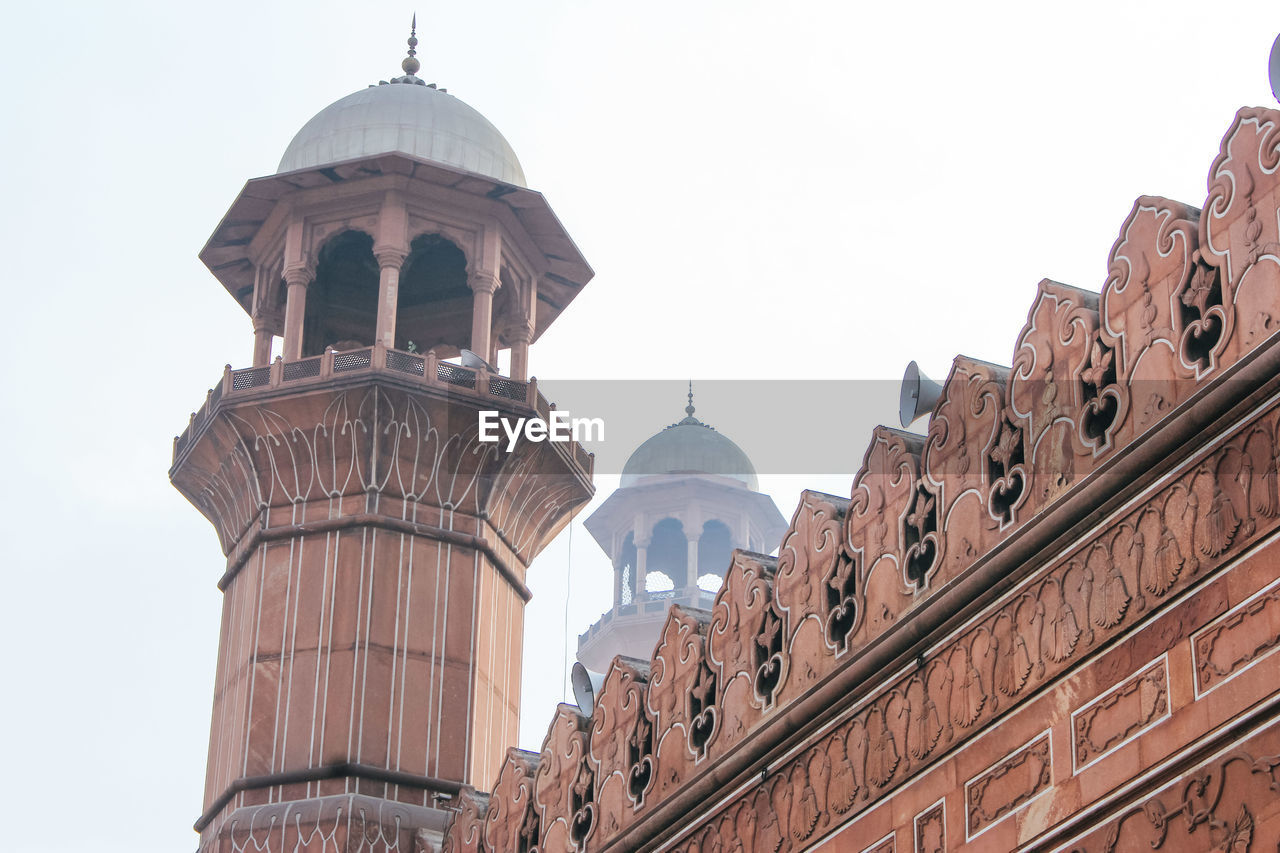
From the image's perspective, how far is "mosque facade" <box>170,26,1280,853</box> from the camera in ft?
23.3

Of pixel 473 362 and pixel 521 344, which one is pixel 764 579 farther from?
pixel 521 344

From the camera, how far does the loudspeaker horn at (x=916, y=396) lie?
9555 millimetres

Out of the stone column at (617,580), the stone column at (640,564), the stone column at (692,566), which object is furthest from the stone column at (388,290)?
the stone column at (617,580)

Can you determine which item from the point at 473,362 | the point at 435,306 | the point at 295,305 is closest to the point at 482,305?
the point at 473,362

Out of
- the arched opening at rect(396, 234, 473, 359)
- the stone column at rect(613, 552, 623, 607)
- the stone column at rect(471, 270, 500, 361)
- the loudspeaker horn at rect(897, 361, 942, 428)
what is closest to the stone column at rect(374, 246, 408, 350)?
the stone column at rect(471, 270, 500, 361)

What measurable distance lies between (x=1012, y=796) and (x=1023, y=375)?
68.2 inches

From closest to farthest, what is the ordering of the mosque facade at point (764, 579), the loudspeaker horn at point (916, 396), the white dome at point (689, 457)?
1. the mosque facade at point (764, 579)
2. the loudspeaker horn at point (916, 396)
3. the white dome at point (689, 457)

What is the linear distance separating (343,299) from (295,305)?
8.13 ft

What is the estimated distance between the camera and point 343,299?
19.4 m

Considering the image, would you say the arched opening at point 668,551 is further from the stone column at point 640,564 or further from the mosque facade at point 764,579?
the mosque facade at point 764,579

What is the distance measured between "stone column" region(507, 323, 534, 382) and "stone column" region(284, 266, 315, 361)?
1.90 metres

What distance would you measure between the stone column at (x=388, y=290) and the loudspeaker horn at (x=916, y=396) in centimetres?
736

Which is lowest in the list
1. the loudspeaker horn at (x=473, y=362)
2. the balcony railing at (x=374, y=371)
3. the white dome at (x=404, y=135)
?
the balcony railing at (x=374, y=371)

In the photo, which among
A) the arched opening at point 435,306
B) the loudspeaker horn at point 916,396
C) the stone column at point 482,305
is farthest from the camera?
the arched opening at point 435,306
